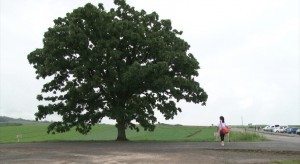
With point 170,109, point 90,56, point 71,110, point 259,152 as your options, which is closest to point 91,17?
point 90,56

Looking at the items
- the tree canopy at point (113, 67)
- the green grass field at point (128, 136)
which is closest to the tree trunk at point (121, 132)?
the tree canopy at point (113, 67)

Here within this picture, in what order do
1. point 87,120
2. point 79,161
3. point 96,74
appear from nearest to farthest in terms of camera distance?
point 79,161 → point 96,74 → point 87,120

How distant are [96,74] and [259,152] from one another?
15.1 m

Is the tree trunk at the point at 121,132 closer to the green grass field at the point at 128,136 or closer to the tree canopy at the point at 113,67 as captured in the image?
the tree canopy at the point at 113,67

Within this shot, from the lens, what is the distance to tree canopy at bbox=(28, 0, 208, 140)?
109 feet

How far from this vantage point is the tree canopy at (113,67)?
3316 cm

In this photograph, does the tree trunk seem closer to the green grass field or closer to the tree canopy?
the tree canopy

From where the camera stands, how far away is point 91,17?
33906 millimetres

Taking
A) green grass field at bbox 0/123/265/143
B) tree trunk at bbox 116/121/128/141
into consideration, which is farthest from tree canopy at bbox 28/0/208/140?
green grass field at bbox 0/123/265/143

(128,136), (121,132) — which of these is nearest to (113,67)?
(121,132)

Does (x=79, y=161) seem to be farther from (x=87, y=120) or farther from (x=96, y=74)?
(x=87, y=120)

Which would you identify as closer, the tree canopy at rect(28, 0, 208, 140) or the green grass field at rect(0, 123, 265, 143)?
the tree canopy at rect(28, 0, 208, 140)

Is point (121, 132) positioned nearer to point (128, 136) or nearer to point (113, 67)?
point (113, 67)

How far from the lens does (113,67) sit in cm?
3372
